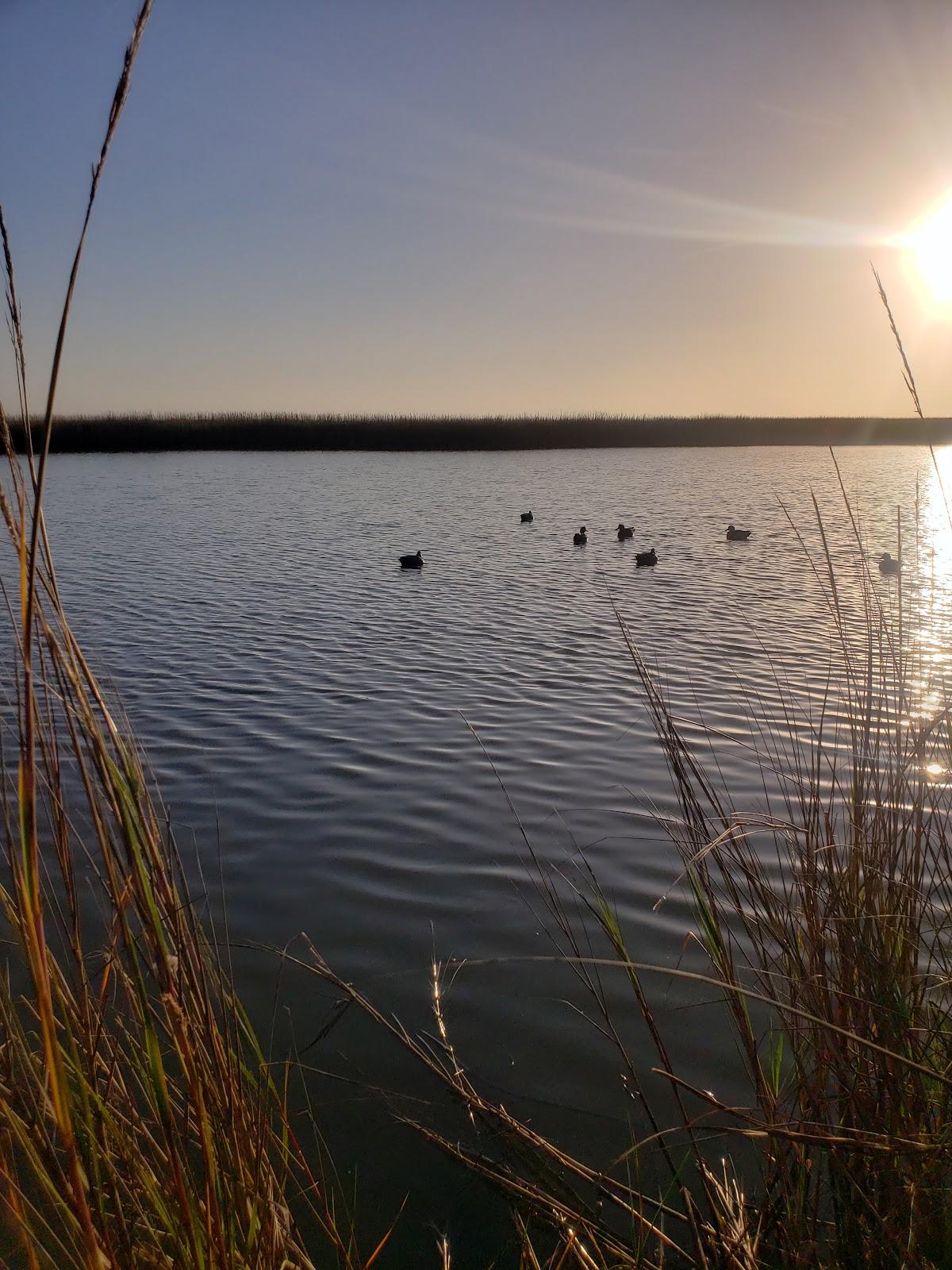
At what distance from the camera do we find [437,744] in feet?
18.5

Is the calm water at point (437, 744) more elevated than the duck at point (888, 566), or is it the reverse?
the duck at point (888, 566)

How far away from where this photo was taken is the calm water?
9.44 ft

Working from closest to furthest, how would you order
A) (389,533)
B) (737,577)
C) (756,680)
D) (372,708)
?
(372,708), (756,680), (737,577), (389,533)

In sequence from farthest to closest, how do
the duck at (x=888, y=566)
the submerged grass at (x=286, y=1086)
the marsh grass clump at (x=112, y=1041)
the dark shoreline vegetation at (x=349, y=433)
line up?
the dark shoreline vegetation at (x=349, y=433) → the duck at (x=888, y=566) → the submerged grass at (x=286, y=1086) → the marsh grass clump at (x=112, y=1041)

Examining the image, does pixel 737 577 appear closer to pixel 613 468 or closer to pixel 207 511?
pixel 207 511

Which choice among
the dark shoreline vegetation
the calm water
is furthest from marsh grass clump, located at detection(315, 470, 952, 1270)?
the dark shoreline vegetation

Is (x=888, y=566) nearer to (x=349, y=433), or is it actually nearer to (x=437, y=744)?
(x=437, y=744)

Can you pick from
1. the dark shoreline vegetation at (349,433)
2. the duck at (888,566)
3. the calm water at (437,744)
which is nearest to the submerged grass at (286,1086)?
the calm water at (437,744)

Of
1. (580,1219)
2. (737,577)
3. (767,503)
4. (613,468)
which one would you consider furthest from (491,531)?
(613,468)

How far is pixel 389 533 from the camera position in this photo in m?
17.8

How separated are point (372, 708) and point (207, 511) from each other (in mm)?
16731

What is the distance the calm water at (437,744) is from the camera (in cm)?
288

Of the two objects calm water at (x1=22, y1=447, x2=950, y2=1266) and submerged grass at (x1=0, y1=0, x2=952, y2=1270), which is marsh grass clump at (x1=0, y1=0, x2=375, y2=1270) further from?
calm water at (x1=22, y1=447, x2=950, y2=1266)

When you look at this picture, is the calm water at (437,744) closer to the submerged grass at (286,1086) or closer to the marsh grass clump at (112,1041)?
the submerged grass at (286,1086)
